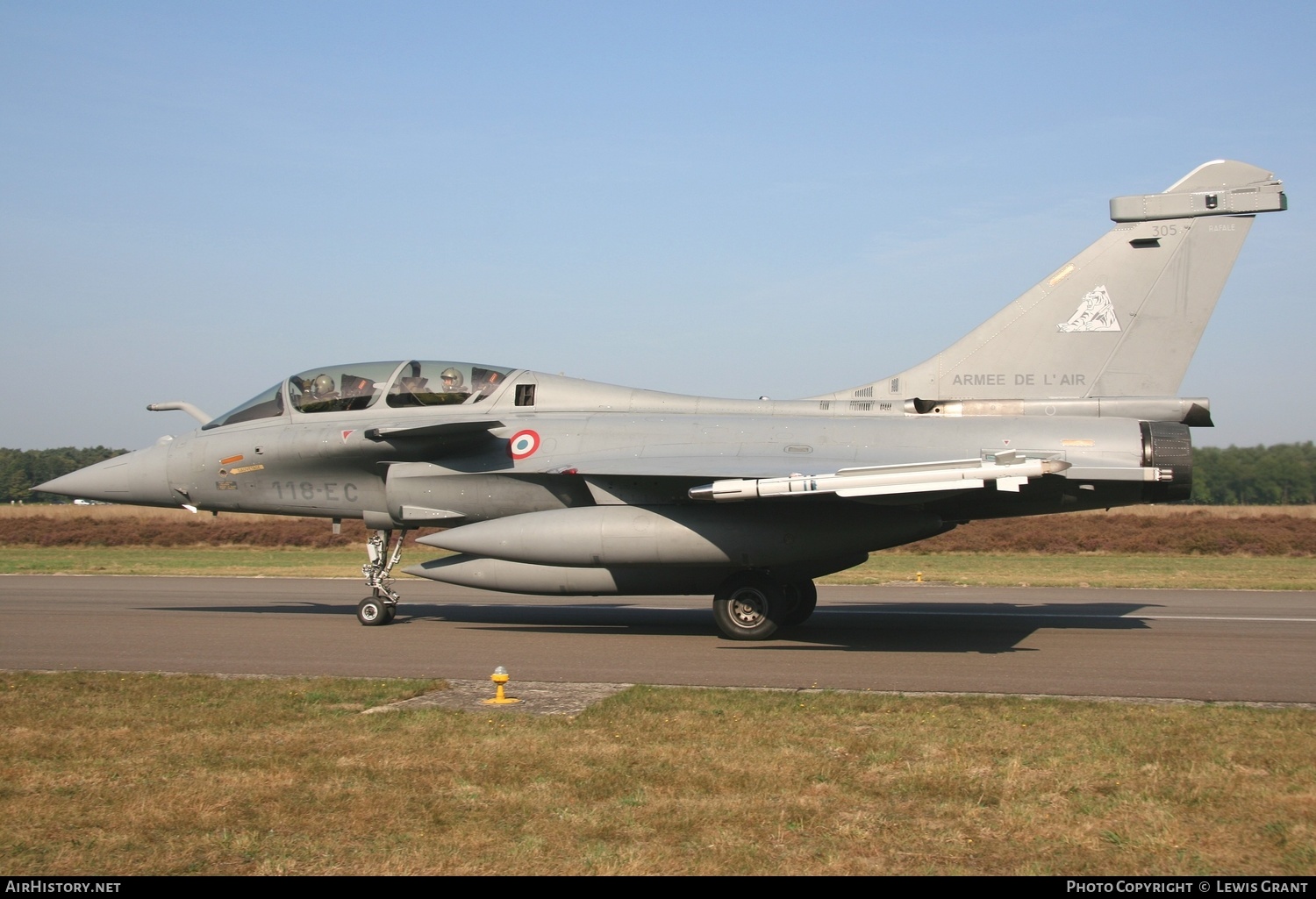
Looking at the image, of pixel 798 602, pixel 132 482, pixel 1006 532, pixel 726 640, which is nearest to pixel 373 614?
pixel 132 482

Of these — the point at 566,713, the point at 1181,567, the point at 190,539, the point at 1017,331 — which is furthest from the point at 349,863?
the point at 190,539

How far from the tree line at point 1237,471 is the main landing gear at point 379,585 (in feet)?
152

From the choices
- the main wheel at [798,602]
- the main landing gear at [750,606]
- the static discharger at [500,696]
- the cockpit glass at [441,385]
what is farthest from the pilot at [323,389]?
the static discharger at [500,696]

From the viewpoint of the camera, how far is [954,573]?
24.0 meters

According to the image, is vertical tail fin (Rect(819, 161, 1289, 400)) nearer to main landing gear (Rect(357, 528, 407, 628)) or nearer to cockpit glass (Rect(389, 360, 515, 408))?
cockpit glass (Rect(389, 360, 515, 408))

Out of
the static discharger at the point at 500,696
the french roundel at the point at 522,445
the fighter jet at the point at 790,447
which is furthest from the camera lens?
the french roundel at the point at 522,445

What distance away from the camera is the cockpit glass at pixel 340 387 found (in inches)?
560

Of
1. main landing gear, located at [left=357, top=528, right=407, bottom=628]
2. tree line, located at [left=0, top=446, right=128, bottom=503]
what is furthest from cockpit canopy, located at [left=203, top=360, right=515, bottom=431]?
tree line, located at [left=0, top=446, right=128, bottom=503]

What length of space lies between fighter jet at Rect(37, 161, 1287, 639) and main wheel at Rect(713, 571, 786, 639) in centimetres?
2

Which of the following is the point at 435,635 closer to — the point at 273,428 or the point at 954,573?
the point at 273,428

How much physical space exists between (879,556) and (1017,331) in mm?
20037

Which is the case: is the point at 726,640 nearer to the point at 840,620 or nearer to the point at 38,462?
the point at 840,620

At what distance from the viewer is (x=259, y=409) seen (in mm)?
14750

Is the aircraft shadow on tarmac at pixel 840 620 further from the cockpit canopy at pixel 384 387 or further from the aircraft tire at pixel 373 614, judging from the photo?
the cockpit canopy at pixel 384 387
